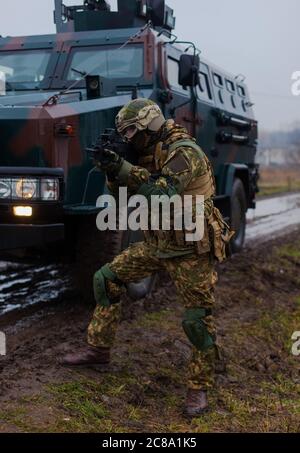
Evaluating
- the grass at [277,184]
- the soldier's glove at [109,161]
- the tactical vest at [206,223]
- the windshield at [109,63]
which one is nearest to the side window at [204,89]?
the windshield at [109,63]

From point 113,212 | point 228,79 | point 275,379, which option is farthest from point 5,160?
point 228,79

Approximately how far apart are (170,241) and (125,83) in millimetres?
2676

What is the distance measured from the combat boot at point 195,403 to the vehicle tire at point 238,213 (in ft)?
16.1

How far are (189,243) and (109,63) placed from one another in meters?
3.02

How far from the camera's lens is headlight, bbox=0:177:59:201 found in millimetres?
4215

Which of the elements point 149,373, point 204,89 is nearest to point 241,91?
point 204,89

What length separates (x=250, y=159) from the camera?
9.70 metres

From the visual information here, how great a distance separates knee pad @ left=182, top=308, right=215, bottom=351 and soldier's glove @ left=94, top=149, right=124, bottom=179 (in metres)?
0.87

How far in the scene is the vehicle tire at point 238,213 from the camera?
28.1ft

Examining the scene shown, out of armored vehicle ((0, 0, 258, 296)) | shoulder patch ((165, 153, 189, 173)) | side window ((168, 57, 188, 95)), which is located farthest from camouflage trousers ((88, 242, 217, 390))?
side window ((168, 57, 188, 95))

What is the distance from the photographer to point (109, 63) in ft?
20.1

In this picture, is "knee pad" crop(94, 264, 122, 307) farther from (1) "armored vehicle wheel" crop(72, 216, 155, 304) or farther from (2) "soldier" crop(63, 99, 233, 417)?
(1) "armored vehicle wheel" crop(72, 216, 155, 304)

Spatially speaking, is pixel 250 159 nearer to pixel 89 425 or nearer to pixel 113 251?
pixel 113 251

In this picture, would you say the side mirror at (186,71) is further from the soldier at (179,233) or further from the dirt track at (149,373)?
the soldier at (179,233)
